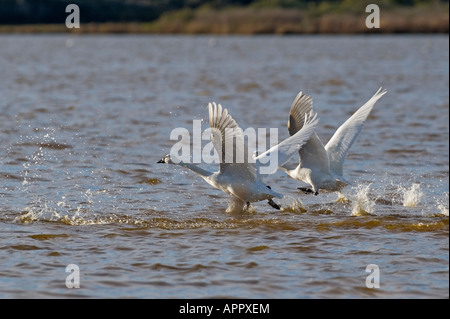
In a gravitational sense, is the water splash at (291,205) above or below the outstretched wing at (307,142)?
below

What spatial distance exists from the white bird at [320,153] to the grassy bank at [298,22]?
1733 inches

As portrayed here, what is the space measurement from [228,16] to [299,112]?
53.1 m

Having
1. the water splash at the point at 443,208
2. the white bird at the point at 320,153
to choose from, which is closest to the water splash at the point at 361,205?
the white bird at the point at 320,153

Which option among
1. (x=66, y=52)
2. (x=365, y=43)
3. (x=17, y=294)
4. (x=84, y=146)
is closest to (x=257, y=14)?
(x=365, y=43)

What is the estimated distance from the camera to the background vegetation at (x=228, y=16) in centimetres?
5678

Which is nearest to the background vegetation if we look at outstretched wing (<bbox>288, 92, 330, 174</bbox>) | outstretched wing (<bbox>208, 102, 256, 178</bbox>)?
outstretched wing (<bbox>288, 92, 330, 174</bbox>)

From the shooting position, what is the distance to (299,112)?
1082 centimetres

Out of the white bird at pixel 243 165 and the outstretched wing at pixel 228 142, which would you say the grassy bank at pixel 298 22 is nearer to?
the white bird at pixel 243 165

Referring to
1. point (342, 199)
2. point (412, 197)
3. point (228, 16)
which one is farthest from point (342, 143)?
point (228, 16)

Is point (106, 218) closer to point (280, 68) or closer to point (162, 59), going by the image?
point (280, 68)

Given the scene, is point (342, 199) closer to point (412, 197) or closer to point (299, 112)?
point (412, 197)

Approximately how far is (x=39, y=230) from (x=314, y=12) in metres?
54.4

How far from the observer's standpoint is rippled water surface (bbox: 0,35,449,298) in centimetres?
779

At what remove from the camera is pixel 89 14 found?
76.2 m
